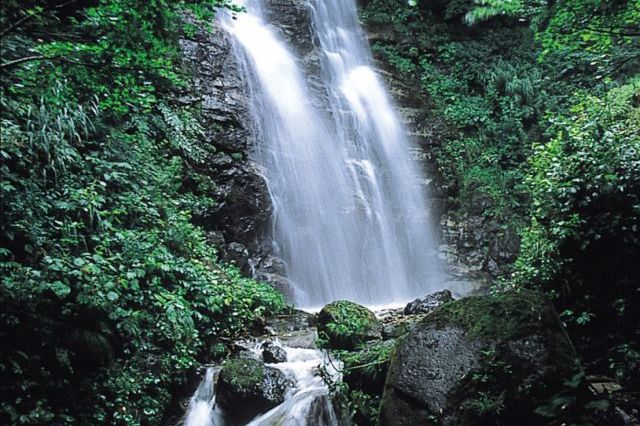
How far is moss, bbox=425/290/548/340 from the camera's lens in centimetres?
394

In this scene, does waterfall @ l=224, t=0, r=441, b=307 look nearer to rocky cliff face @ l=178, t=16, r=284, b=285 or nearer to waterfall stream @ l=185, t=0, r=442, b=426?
waterfall stream @ l=185, t=0, r=442, b=426

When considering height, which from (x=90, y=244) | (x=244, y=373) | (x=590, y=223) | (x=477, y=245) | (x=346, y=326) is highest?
(x=477, y=245)

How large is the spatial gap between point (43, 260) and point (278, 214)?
5.99 m

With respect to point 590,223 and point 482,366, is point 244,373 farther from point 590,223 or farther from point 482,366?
point 590,223

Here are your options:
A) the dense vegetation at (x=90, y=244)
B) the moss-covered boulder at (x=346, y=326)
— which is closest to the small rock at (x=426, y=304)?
the moss-covered boulder at (x=346, y=326)

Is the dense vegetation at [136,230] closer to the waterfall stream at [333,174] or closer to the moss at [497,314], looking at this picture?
the moss at [497,314]

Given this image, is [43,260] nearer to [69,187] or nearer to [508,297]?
[69,187]

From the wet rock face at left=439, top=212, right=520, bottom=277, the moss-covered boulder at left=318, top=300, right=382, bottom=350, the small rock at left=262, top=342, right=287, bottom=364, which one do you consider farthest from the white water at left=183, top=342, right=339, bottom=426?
the wet rock face at left=439, top=212, right=520, bottom=277

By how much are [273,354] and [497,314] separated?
3014 millimetres

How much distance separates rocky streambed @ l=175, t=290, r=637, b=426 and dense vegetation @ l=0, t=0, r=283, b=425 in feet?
2.77

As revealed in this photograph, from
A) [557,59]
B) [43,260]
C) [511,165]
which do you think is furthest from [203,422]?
[557,59]

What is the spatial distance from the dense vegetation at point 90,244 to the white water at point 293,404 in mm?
332

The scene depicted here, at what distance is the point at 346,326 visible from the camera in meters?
6.14

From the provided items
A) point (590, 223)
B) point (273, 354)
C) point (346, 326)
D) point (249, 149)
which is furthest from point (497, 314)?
point (249, 149)
